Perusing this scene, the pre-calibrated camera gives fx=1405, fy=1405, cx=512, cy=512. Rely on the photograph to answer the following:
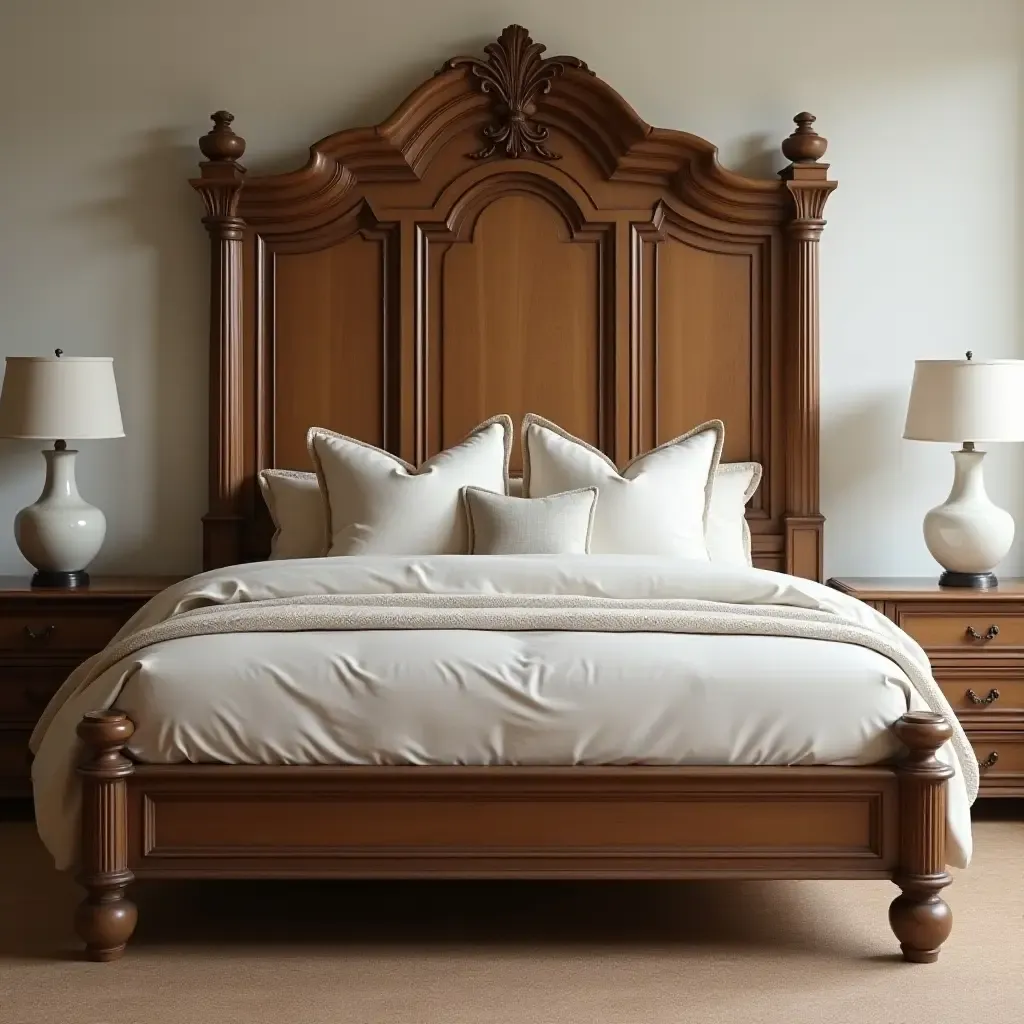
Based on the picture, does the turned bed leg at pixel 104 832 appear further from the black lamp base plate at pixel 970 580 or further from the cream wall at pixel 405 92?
the black lamp base plate at pixel 970 580

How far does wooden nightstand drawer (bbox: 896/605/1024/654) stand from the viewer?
3943mm

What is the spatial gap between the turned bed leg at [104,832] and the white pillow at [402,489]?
125 cm

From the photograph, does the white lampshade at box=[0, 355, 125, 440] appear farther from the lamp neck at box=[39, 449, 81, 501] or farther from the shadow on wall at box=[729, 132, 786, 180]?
the shadow on wall at box=[729, 132, 786, 180]

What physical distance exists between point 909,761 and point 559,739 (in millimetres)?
696

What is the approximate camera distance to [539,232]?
4.45 metres

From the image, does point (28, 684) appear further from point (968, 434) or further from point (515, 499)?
point (968, 434)

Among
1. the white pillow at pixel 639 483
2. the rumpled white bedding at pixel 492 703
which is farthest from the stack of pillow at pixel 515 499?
the rumpled white bedding at pixel 492 703

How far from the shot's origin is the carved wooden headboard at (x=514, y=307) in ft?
14.5

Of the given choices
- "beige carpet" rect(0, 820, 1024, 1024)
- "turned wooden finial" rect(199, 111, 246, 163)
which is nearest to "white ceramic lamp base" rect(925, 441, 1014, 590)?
"beige carpet" rect(0, 820, 1024, 1024)

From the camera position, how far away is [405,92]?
446 centimetres

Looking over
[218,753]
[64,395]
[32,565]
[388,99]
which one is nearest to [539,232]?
[388,99]

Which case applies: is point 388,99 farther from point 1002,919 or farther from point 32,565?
point 1002,919

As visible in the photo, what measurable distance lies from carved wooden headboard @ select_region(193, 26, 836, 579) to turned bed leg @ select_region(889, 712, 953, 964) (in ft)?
5.47

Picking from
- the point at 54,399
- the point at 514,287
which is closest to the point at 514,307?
the point at 514,287
